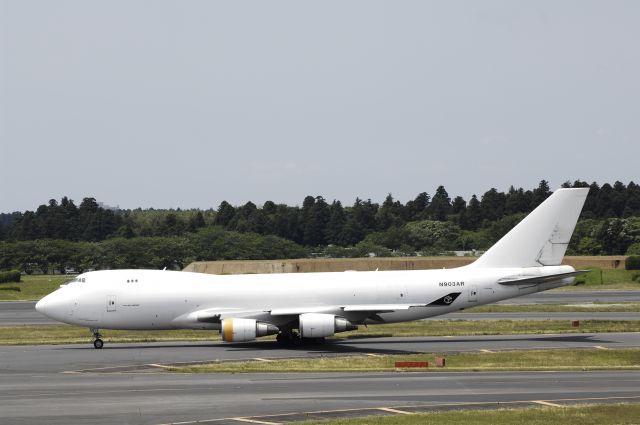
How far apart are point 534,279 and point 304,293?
10.9 m

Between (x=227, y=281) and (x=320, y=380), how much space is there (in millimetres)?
13961

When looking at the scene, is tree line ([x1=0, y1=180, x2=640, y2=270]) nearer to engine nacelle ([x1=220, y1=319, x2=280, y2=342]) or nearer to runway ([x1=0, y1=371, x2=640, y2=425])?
engine nacelle ([x1=220, y1=319, x2=280, y2=342])

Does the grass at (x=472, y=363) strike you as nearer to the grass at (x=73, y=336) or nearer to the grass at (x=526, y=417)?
the grass at (x=526, y=417)

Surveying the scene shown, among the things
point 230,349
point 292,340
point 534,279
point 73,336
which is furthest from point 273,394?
point 73,336

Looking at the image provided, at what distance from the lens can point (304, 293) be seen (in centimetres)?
4662

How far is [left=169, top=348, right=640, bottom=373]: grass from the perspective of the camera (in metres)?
36.6

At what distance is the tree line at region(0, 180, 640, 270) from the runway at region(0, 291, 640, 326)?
47.8m

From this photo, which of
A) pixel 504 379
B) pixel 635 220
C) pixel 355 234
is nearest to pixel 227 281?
pixel 504 379

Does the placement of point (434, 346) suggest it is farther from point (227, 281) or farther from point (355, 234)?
point (355, 234)

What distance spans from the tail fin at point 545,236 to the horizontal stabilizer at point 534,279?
2.95 ft

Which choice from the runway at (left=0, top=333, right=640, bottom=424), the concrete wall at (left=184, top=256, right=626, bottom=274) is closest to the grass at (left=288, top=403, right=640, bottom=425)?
the runway at (left=0, top=333, right=640, bottom=424)

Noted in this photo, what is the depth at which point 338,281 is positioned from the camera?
154ft

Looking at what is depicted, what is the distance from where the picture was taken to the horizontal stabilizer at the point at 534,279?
46438 mm

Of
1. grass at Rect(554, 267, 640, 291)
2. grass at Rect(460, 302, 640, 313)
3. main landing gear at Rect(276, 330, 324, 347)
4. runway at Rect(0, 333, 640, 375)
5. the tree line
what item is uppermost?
the tree line
